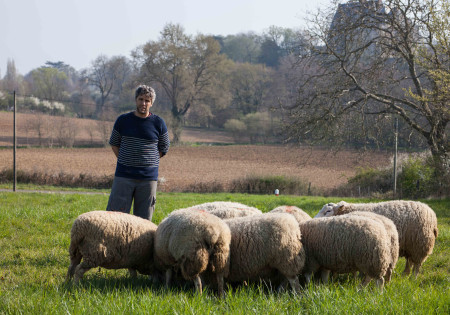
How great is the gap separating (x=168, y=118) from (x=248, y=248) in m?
46.6

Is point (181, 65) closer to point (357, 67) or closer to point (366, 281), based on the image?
point (357, 67)

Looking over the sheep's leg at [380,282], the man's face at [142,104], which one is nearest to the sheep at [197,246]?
the sheep's leg at [380,282]

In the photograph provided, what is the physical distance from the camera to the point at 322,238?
5680mm

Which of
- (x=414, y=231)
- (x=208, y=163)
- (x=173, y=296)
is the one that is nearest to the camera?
(x=173, y=296)

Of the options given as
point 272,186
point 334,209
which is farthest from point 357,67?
point 334,209

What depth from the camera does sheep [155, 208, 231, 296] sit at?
513 cm

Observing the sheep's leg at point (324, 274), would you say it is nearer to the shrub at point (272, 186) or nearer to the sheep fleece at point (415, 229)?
the sheep fleece at point (415, 229)

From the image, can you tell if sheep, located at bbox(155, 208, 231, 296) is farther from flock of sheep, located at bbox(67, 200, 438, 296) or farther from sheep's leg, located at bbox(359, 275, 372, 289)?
sheep's leg, located at bbox(359, 275, 372, 289)

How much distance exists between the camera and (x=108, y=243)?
557 cm

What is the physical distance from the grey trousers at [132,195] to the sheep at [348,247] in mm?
2381

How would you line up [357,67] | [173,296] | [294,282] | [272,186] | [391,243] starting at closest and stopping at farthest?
[173,296] → [294,282] → [391,243] → [357,67] → [272,186]

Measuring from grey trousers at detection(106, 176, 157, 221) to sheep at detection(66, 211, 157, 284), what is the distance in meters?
0.81

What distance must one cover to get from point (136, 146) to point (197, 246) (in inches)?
86.0

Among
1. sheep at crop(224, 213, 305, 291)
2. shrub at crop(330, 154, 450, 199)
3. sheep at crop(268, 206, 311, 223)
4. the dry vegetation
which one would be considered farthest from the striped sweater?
the dry vegetation
